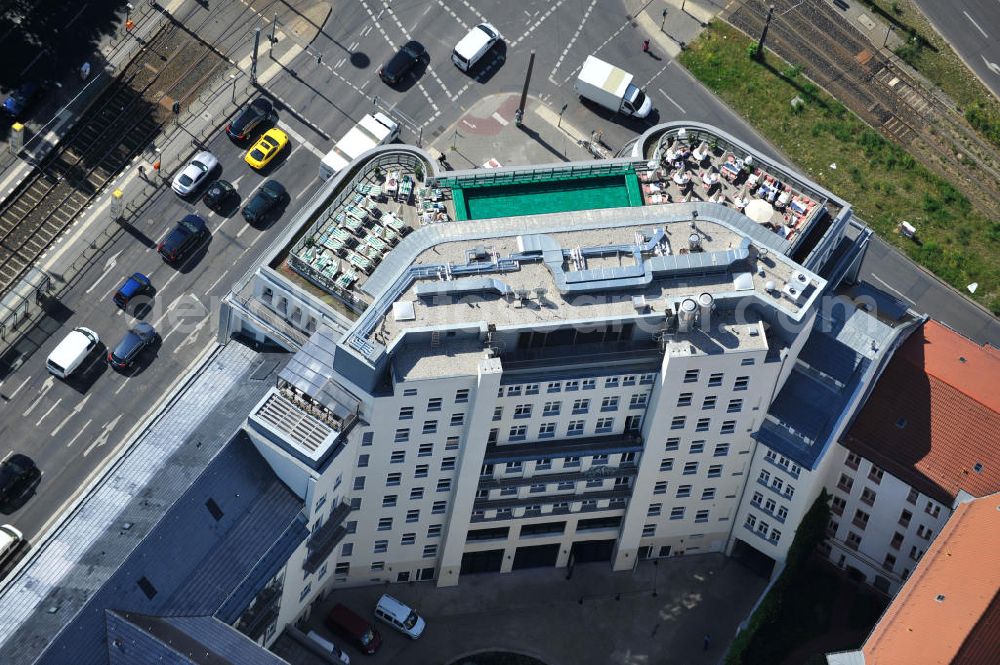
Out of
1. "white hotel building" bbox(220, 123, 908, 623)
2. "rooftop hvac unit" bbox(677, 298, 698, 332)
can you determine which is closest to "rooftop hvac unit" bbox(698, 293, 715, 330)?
"white hotel building" bbox(220, 123, 908, 623)

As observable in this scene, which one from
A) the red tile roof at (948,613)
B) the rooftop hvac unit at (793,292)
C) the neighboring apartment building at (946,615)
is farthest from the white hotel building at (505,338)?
the neighboring apartment building at (946,615)

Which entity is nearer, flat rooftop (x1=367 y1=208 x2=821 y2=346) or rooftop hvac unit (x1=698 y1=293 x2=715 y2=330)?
flat rooftop (x1=367 y1=208 x2=821 y2=346)

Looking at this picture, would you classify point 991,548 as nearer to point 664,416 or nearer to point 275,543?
point 664,416

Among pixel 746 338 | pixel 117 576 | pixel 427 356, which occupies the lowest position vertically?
pixel 117 576

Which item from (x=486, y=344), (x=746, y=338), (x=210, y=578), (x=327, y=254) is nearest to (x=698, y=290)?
(x=746, y=338)

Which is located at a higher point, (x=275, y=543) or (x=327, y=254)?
(x=327, y=254)

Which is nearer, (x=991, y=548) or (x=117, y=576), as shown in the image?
(x=117, y=576)

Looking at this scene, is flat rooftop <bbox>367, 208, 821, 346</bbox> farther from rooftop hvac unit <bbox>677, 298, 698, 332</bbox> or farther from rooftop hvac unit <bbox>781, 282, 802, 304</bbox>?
rooftop hvac unit <bbox>677, 298, 698, 332</bbox>
